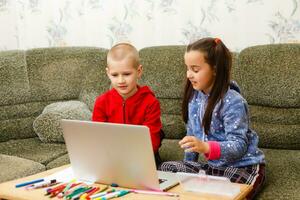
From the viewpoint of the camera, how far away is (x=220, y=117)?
1.72m

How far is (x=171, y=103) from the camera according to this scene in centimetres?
244

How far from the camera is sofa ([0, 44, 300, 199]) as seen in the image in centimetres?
209

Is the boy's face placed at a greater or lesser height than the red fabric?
greater

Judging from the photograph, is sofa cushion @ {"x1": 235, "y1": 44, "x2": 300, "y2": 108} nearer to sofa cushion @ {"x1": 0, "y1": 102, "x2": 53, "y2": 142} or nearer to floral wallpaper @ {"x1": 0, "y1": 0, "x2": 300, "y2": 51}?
floral wallpaper @ {"x1": 0, "y1": 0, "x2": 300, "y2": 51}

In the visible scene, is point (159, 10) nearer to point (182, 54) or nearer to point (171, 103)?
point (182, 54)

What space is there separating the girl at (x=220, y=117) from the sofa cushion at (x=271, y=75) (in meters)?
0.47

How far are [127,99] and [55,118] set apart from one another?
0.66 m

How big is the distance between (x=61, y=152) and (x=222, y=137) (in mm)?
926

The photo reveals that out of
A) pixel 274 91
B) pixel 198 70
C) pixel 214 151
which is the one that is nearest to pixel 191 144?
pixel 214 151

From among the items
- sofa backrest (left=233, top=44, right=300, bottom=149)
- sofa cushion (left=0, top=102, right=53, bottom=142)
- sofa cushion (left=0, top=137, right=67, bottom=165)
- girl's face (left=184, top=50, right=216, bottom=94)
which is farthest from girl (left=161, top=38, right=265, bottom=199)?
sofa cushion (left=0, top=102, right=53, bottom=142)

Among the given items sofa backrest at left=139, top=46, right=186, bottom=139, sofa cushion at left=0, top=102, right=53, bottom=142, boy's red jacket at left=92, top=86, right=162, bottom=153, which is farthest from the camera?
sofa cushion at left=0, top=102, right=53, bottom=142

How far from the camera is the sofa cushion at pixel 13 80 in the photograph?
2689 millimetres

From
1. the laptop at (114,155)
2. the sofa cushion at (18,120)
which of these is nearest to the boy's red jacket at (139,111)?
the laptop at (114,155)

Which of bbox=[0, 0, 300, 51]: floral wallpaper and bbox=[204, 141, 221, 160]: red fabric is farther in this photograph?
bbox=[0, 0, 300, 51]: floral wallpaper
